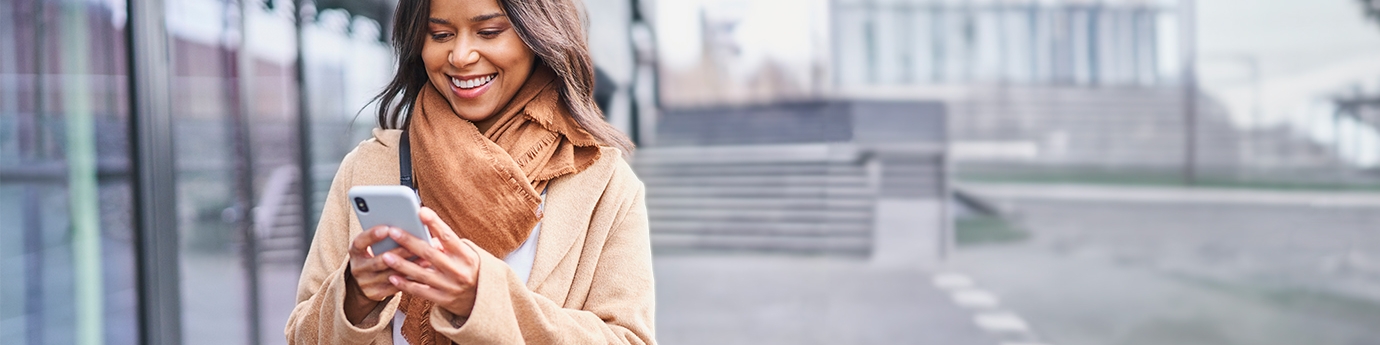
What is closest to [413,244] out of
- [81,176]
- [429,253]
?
[429,253]

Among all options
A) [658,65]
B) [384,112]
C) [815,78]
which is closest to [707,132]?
[658,65]

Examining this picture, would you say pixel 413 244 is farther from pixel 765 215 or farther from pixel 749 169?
pixel 749 169

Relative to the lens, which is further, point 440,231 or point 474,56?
point 474,56

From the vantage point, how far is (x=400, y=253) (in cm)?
93

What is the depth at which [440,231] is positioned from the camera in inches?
36.1

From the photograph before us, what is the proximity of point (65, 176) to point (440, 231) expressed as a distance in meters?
1.85

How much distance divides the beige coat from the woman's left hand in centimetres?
9

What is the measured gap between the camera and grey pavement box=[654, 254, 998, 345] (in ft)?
18.6

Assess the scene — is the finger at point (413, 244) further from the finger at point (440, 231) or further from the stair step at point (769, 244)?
the stair step at point (769, 244)

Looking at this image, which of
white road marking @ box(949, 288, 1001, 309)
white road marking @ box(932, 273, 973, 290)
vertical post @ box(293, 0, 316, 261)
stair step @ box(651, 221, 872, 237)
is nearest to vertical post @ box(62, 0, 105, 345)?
vertical post @ box(293, 0, 316, 261)

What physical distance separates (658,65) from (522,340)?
1684cm

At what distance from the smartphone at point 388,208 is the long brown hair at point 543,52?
0.28 meters

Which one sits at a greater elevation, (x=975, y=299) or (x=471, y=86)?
(x=471, y=86)

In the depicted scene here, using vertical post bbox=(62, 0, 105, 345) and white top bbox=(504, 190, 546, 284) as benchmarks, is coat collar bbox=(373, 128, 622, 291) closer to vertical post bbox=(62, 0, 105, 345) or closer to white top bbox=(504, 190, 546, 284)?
white top bbox=(504, 190, 546, 284)
